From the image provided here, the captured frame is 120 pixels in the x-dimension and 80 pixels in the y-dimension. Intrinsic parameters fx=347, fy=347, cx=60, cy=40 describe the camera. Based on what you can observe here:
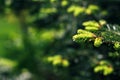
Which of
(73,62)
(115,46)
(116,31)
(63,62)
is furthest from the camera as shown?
(73,62)

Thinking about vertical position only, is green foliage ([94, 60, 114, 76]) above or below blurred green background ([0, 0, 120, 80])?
below

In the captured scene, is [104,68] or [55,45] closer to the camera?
[104,68]

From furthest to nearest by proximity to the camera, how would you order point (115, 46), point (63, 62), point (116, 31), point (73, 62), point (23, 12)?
point (23, 12) < point (73, 62) < point (63, 62) < point (116, 31) < point (115, 46)

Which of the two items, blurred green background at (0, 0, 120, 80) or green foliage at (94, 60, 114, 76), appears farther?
blurred green background at (0, 0, 120, 80)


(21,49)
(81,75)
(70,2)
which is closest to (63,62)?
(81,75)

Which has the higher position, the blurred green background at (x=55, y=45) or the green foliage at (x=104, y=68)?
the blurred green background at (x=55, y=45)

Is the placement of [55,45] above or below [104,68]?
above

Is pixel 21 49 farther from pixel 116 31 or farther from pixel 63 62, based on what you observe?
pixel 116 31

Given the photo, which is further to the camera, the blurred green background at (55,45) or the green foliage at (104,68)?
the blurred green background at (55,45)
